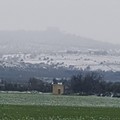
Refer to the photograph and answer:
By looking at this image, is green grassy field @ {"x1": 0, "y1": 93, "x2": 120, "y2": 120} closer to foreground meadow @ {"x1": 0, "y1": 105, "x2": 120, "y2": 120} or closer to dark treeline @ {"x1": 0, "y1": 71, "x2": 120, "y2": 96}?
foreground meadow @ {"x1": 0, "y1": 105, "x2": 120, "y2": 120}

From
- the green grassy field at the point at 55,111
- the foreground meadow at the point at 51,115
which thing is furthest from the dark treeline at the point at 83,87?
the foreground meadow at the point at 51,115

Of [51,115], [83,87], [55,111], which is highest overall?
[51,115]

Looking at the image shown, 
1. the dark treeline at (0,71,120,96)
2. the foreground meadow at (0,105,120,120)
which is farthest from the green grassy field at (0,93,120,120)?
the dark treeline at (0,71,120,96)

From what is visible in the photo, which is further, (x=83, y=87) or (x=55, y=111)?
(x=83, y=87)

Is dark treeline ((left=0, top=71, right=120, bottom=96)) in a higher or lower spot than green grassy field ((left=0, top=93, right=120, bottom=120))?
lower

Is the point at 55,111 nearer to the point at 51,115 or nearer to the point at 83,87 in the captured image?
the point at 51,115

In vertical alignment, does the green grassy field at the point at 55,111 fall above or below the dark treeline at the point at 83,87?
above

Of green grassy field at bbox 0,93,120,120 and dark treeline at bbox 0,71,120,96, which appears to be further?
dark treeline at bbox 0,71,120,96

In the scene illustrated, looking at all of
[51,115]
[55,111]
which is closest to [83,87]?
[55,111]

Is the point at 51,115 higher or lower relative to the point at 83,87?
higher

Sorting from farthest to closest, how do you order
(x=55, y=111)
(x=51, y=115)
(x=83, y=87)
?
(x=83, y=87), (x=55, y=111), (x=51, y=115)

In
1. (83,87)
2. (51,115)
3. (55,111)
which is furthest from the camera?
(83,87)

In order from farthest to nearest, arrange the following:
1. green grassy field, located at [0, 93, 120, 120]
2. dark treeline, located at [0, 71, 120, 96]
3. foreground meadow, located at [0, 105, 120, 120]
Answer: dark treeline, located at [0, 71, 120, 96]
green grassy field, located at [0, 93, 120, 120]
foreground meadow, located at [0, 105, 120, 120]

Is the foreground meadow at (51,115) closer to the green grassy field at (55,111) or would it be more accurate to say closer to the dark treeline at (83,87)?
the green grassy field at (55,111)
